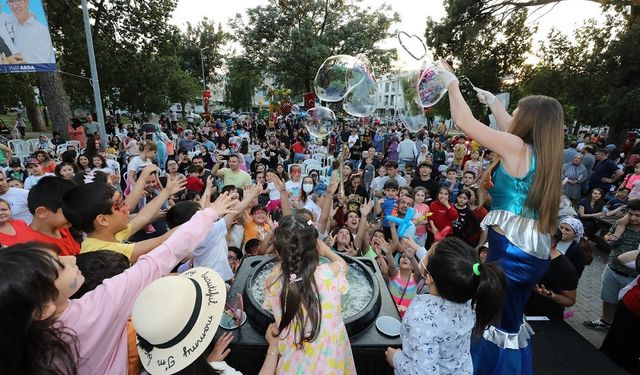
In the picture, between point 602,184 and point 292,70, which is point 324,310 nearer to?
point 602,184

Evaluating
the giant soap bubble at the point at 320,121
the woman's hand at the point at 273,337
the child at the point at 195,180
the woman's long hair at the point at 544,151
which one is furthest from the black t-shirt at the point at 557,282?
the child at the point at 195,180

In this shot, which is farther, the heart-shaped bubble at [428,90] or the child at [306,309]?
the heart-shaped bubble at [428,90]

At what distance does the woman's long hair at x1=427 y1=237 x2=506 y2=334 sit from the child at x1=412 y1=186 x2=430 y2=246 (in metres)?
3.07

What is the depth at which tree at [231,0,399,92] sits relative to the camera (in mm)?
21359

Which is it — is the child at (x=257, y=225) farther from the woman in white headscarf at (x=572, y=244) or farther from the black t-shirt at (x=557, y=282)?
the woman in white headscarf at (x=572, y=244)

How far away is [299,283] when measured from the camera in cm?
181

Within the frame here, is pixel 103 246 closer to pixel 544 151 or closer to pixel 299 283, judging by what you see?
pixel 299 283

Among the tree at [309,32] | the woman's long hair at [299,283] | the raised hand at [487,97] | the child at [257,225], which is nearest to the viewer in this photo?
the woman's long hair at [299,283]

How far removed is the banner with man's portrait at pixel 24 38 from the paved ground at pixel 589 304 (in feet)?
43.4

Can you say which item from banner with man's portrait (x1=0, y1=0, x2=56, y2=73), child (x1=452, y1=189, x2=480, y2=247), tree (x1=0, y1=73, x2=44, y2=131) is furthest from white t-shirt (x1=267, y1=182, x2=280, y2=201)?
tree (x1=0, y1=73, x2=44, y2=131)

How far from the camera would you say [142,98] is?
20.0m

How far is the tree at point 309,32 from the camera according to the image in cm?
2136

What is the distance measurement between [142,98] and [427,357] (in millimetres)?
22528

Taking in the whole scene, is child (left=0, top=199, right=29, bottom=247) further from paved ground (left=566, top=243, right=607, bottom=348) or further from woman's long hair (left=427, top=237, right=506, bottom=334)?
paved ground (left=566, top=243, right=607, bottom=348)
